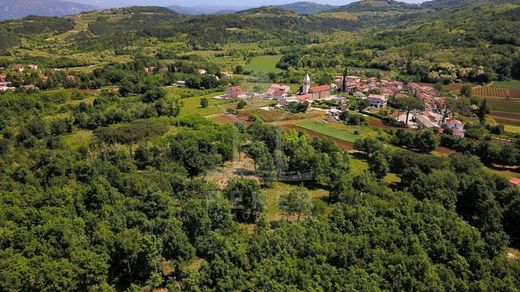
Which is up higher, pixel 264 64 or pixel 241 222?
pixel 264 64

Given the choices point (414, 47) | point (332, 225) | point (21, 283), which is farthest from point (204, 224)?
point (414, 47)

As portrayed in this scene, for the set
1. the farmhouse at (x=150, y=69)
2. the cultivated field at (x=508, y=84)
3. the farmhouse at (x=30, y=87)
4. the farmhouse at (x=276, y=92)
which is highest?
the farmhouse at (x=150, y=69)

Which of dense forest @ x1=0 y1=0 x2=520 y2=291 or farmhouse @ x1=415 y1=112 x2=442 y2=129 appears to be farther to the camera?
farmhouse @ x1=415 y1=112 x2=442 y2=129

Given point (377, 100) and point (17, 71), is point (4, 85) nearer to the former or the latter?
point (17, 71)

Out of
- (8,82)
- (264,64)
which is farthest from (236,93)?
(264,64)

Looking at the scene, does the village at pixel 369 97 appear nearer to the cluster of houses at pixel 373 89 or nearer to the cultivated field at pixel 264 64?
the cluster of houses at pixel 373 89

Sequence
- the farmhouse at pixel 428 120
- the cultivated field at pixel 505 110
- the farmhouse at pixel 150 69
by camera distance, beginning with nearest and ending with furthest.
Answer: the farmhouse at pixel 428 120
the cultivated field at pixel 505 110
the farmhouse at pixel 150 69

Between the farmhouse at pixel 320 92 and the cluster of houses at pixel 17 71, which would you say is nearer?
the cluster of houses at pixel 17 71

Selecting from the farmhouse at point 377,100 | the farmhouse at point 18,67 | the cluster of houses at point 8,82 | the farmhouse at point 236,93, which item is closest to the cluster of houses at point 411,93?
the farmhouse at point 377,100

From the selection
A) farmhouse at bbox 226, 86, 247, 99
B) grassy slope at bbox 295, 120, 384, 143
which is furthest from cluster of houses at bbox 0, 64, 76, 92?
grassy slope at bbox 295, 120, 384, 143

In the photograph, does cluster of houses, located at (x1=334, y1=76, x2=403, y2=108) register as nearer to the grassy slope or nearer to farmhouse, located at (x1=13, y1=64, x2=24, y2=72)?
the grassy slope

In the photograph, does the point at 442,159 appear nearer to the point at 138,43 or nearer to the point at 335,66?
the point at 335,66
